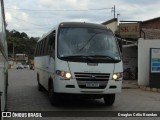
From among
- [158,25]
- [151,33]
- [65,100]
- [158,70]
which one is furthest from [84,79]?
[158,25]

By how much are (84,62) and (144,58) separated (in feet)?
39.8

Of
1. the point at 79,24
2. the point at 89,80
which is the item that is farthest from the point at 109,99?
the point at 79,24

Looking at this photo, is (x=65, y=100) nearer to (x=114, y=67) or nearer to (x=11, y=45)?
(x=114, y=67)

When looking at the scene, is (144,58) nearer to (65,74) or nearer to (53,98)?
(53,98)

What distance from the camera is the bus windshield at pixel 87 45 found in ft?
42.3

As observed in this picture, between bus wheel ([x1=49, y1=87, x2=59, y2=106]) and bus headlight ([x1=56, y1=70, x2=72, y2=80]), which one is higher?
bus headlight ([x1=56, y1=70, x2=72, y2=80])

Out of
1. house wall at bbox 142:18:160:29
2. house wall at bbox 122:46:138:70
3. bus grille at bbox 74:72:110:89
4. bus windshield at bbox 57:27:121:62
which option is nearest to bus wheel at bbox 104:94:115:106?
bus grille at bbox 74:72:110:89

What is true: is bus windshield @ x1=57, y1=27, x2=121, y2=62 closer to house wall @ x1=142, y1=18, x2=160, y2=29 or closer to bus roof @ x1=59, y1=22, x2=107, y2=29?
bus roof @ x1=59, y1=22, x2=107, y2=29

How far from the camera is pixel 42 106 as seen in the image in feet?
44.4

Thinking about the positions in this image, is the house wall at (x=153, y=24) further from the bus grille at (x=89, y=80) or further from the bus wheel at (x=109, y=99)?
the bus grille at (x=89, y=80)

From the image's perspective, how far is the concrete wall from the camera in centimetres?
2405

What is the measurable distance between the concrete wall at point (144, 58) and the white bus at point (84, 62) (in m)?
10.5

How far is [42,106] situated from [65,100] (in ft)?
6.34

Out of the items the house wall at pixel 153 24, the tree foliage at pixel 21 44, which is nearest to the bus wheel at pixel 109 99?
the house wall at pixel 153 24
